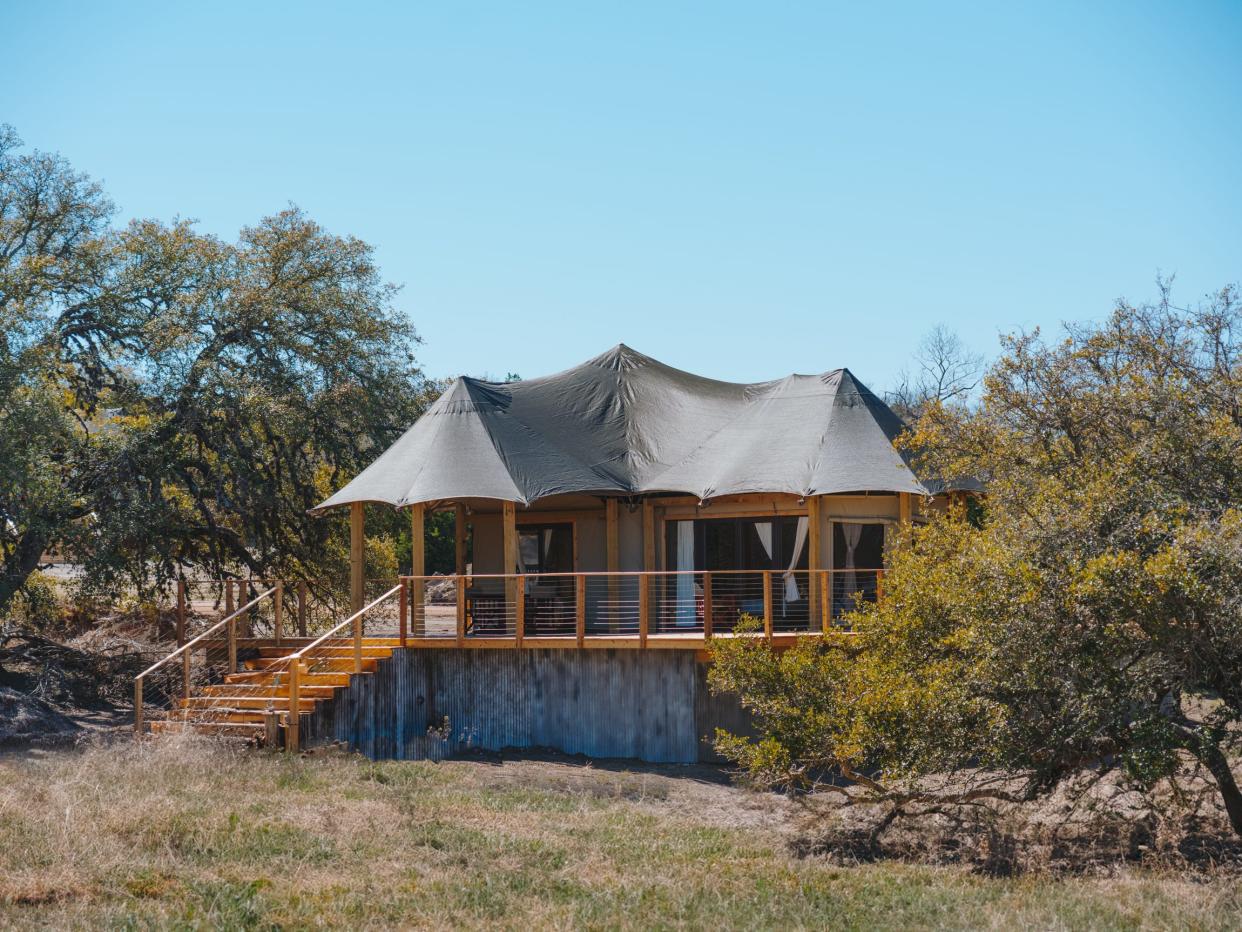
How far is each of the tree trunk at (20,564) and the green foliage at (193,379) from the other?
0.13 feet

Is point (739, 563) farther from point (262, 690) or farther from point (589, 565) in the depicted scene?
point (262, 690)

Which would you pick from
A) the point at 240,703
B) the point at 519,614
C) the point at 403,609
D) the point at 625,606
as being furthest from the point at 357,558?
the point at 625,606

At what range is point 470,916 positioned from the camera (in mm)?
9742

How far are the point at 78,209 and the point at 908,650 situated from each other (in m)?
18.8

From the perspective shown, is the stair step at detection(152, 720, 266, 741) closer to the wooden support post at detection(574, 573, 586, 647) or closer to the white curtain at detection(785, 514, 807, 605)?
the wooden support post at detection(574, 573, 586, 647)

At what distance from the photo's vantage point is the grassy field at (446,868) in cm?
977

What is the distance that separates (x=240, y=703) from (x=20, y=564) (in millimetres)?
5901

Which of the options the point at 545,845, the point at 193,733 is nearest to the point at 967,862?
the point at 545,845

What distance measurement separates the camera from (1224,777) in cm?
→ 1201

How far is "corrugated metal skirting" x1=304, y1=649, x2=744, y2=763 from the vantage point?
17891 millimetres

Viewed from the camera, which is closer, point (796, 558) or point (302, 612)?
point (796, 558)

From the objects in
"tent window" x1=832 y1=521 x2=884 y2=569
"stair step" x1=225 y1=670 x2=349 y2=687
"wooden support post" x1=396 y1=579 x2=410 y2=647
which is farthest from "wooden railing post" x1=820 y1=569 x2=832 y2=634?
"stair step" x1=225 y1=670 x2=349 y2=687

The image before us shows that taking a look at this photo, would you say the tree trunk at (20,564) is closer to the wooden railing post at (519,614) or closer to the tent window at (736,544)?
the wooden railing post at (519,614)

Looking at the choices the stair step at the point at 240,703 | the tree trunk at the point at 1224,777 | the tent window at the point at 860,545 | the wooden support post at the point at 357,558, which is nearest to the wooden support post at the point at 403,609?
the wooden support post at the point at 357,558
